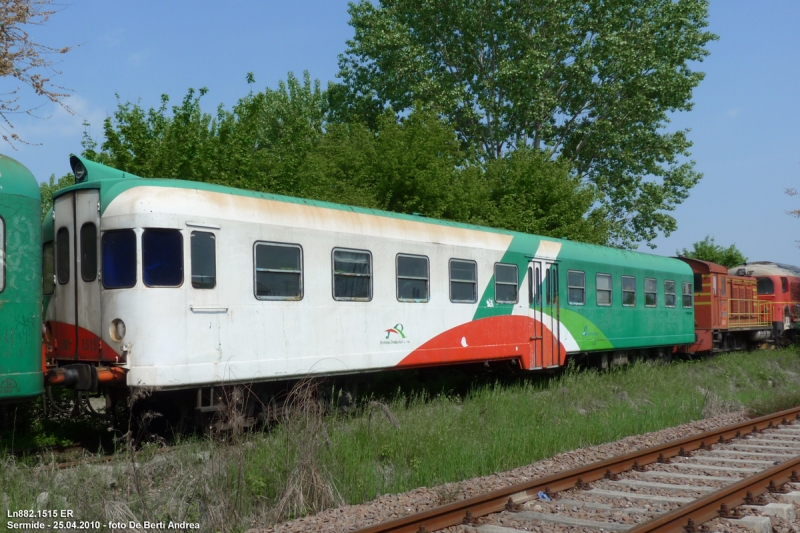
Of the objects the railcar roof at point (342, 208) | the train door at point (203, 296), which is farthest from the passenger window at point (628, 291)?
the train door at point (203, 296)

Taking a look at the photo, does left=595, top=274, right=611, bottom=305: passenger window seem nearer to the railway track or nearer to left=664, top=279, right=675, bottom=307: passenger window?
left=664, top=279, right=675, bottom=307: passenger window

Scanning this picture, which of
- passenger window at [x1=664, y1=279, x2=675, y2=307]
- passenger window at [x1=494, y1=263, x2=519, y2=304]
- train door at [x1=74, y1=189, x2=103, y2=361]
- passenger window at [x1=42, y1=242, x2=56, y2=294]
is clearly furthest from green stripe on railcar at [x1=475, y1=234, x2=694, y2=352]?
passenger window at [x1=42, y1=242, x2=56, y2=294]

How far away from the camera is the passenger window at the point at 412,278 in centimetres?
1218

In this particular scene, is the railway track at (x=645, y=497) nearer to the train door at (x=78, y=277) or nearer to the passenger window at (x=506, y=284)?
the train door at (x=78, y=277)

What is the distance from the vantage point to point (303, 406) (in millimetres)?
8156

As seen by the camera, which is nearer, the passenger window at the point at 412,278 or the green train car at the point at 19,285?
the green train car at the point at 19,285

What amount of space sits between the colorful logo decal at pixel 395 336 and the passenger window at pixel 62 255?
175 inches

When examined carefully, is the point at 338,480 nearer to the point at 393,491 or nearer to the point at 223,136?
the point at 393,491

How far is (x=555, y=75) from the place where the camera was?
32250 millimetres

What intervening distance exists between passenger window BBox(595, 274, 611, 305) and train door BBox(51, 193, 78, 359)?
452 inches

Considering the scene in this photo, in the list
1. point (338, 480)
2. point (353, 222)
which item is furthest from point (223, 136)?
point (338, 480)

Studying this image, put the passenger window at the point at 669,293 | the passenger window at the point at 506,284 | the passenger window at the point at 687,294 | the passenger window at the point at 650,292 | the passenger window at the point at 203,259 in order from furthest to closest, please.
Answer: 1. the passenger window at the point at 687,294
2. the passenger window at the point at 669,293
3. the passenger window at the point at 650,292
4. the passenger window at the point at 506,284
5. the passenger window at the point at 203,259

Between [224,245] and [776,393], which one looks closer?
[224,245]

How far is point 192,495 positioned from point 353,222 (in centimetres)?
567
